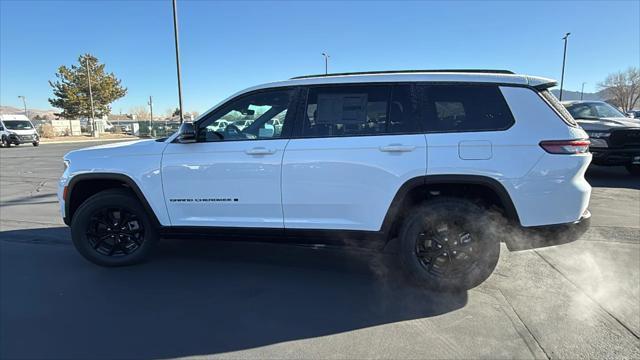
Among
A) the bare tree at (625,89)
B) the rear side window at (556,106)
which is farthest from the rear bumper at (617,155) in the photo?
the bare tree at (625,89)

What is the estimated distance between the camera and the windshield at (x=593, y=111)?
999 centimetres

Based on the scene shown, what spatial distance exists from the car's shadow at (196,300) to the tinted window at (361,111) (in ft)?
4.78

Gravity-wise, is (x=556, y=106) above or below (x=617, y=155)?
above

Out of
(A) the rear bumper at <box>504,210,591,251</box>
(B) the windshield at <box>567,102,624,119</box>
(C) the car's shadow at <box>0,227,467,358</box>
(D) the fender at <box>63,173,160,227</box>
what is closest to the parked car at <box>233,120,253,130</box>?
(D) the fender at <box>63,173,160,227</box>

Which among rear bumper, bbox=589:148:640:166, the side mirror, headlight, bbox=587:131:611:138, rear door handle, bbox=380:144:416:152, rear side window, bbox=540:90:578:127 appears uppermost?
rear side window, bbox=540:90:578:127

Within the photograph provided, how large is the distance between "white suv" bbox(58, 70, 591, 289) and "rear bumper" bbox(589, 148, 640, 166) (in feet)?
21.3

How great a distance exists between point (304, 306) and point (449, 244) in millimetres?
1386

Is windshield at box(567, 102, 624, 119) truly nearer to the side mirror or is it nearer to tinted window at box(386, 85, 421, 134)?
tinted window at box(386, 85, 421, 134)

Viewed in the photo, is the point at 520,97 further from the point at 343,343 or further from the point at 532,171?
the point at 343,343

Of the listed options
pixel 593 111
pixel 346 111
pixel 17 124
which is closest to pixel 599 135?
pixel 593 111

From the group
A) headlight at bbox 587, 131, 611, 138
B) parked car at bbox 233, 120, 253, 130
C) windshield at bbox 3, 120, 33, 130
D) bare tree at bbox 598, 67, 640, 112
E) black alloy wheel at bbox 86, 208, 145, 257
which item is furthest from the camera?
bare tree at bbox 598, 67, 640, 112

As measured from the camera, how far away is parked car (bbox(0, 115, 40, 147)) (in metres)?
28.6

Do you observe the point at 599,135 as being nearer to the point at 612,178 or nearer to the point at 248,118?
the point at 612,178

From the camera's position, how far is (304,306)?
3.48m
